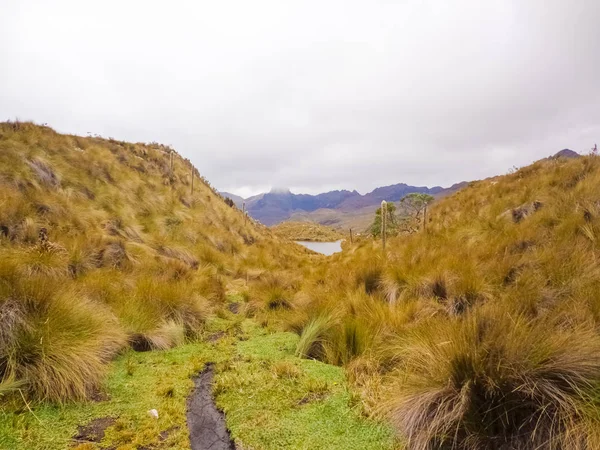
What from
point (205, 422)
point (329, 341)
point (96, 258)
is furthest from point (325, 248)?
point (205, 422)

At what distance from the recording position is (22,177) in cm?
1207

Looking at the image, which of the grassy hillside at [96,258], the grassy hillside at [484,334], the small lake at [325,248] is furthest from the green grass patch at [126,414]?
the small lake at [325,248]

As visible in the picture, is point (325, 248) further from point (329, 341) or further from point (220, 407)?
point (220, 407)

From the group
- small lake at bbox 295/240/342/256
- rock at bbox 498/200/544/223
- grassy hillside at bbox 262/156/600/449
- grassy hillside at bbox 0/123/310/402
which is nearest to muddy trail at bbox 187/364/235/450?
grassy hillside at bbox 0/123/310/402

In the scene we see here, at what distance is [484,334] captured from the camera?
2.96m

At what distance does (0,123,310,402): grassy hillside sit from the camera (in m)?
3.83

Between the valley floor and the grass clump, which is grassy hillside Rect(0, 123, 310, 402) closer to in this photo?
the valley floor

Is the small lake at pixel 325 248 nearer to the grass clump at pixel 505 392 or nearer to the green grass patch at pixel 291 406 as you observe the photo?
the green grass patch at pixel 291 406

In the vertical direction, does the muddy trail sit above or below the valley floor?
below

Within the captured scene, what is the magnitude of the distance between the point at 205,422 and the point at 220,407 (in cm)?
28

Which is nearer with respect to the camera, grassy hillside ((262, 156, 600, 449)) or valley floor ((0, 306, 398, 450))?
grassy hillside ((262, 156, 600, 449))

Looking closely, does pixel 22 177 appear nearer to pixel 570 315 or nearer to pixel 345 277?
pixel 345 277

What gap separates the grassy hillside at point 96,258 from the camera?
383 cm

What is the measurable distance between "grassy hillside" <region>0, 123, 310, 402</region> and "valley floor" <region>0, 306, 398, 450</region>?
0.31 metres
